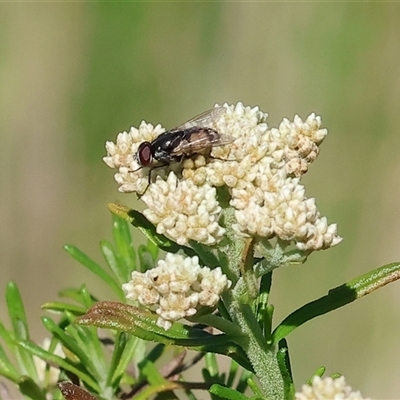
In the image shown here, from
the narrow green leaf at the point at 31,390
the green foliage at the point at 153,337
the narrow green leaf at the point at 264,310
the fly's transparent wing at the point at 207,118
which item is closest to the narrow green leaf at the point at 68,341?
the green foliage at the point at 153,337

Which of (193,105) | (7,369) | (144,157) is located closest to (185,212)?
(144,157)

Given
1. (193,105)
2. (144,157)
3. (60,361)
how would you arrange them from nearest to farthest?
Answer: (144,157), (60,361), (193,105)

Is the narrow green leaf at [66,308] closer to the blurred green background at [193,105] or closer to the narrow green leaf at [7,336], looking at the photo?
the narrow green leaf at [7,336]

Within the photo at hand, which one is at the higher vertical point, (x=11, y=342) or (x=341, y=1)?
(x=341, y=1)

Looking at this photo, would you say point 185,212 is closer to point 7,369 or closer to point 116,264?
point 116,264

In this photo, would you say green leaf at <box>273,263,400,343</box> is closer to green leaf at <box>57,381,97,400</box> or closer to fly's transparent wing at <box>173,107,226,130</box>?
green leaf at <box>57,381,97,400</box>

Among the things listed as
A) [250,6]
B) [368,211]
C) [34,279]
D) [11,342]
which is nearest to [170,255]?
[11,342]

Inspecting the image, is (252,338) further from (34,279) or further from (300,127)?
A: (34,279)
